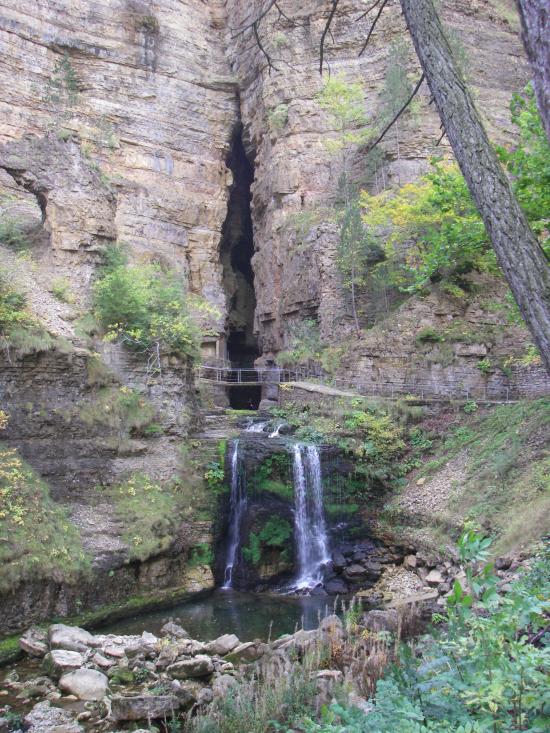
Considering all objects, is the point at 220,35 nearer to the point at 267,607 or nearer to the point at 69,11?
the point at 69,11

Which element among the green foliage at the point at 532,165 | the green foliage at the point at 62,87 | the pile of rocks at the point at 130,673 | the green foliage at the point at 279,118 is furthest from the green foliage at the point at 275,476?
the green foliage at the point at 62,87

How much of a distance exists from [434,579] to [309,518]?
4.84m

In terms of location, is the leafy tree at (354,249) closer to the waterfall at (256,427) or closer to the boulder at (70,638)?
the waterfall at (256,427)

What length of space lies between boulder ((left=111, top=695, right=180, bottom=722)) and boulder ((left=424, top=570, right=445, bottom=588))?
6.87 m

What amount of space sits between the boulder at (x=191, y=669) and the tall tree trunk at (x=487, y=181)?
7010mm

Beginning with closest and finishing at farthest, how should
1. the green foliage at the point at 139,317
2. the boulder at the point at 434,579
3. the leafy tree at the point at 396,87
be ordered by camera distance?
the boulder at the point at 434,579, the green foliage at the point at 139,317, the leafy tree at the point at 396,87

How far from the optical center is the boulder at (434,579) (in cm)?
1181

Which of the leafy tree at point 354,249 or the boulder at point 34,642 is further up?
the leafy tree at point 354,249

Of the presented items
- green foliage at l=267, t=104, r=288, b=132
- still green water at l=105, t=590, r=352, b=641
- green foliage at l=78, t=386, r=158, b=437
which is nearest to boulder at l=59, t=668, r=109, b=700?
still green water at l=105, t=590, r=352, b=641

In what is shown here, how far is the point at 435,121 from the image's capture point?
92.7 ft

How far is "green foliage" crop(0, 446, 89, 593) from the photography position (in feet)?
33.3

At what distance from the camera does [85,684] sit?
7.93 metres

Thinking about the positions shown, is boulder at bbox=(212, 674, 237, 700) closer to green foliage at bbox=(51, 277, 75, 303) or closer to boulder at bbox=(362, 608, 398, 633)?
boulder at bbox=(362, 608, 398, 633)

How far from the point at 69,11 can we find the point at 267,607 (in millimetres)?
35432
